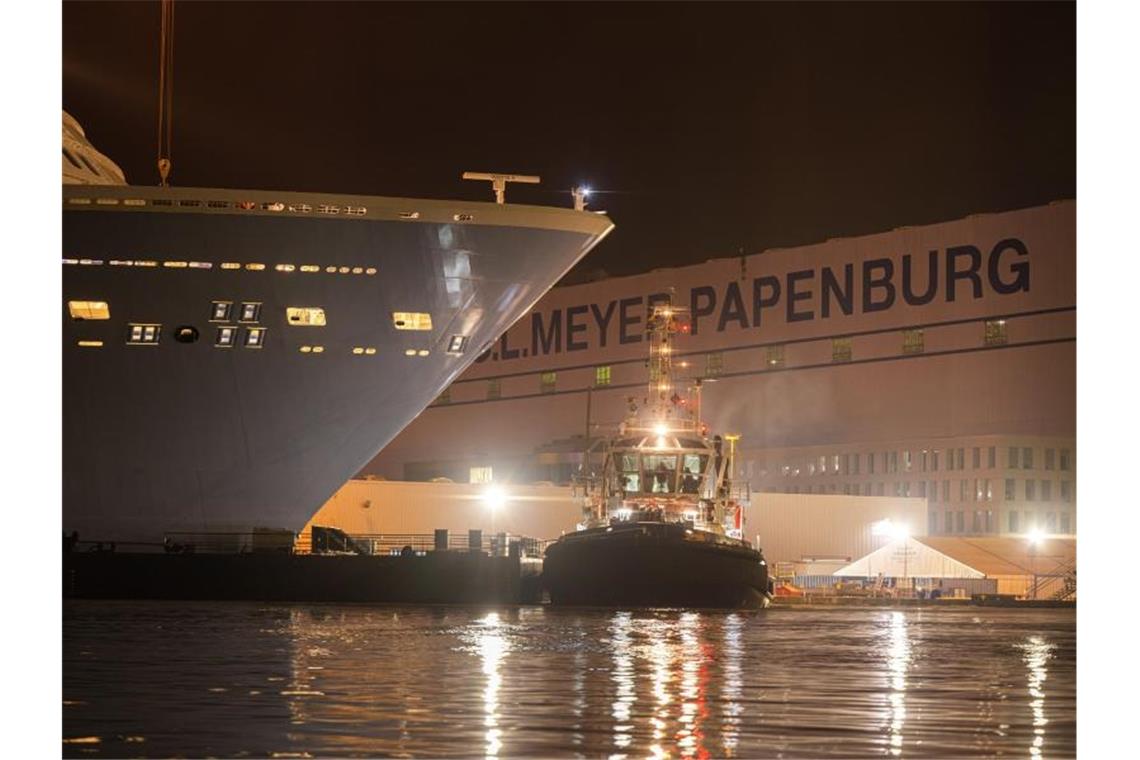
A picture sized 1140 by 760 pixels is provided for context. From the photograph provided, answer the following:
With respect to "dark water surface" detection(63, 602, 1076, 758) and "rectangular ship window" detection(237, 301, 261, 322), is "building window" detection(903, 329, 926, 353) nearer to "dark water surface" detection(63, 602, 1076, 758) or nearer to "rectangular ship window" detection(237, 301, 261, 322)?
"rectangular ship window" detection(237, 301, 261, 322)

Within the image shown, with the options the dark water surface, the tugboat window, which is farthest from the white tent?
the dark water surface

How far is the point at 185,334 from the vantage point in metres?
47.2

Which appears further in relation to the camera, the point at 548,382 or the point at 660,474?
the point at 548,382

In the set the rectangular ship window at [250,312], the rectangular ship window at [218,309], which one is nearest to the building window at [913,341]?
the rectangular ship window at [250,312]

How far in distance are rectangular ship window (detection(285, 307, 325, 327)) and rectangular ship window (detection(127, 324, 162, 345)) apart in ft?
9.80

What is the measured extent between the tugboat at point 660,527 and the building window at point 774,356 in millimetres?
32658

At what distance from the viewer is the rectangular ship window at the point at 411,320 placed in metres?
48.6

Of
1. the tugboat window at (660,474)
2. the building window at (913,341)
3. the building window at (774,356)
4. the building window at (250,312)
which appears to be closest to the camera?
the building window at (250,312)

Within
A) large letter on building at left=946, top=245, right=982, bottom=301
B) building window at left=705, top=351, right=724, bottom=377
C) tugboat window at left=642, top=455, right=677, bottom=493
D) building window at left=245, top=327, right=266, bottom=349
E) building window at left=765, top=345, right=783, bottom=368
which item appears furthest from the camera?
building window at left=705, top=351, right=724, bottom=377

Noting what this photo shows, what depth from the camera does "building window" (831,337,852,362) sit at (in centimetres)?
9031

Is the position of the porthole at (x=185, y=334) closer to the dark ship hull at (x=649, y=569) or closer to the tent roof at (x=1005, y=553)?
the dark ship hull at (x=649, y=569)

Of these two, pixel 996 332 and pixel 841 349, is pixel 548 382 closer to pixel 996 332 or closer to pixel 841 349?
pixel 841 349

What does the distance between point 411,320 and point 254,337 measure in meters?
3.79

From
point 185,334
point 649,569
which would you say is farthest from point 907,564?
point 185,334
